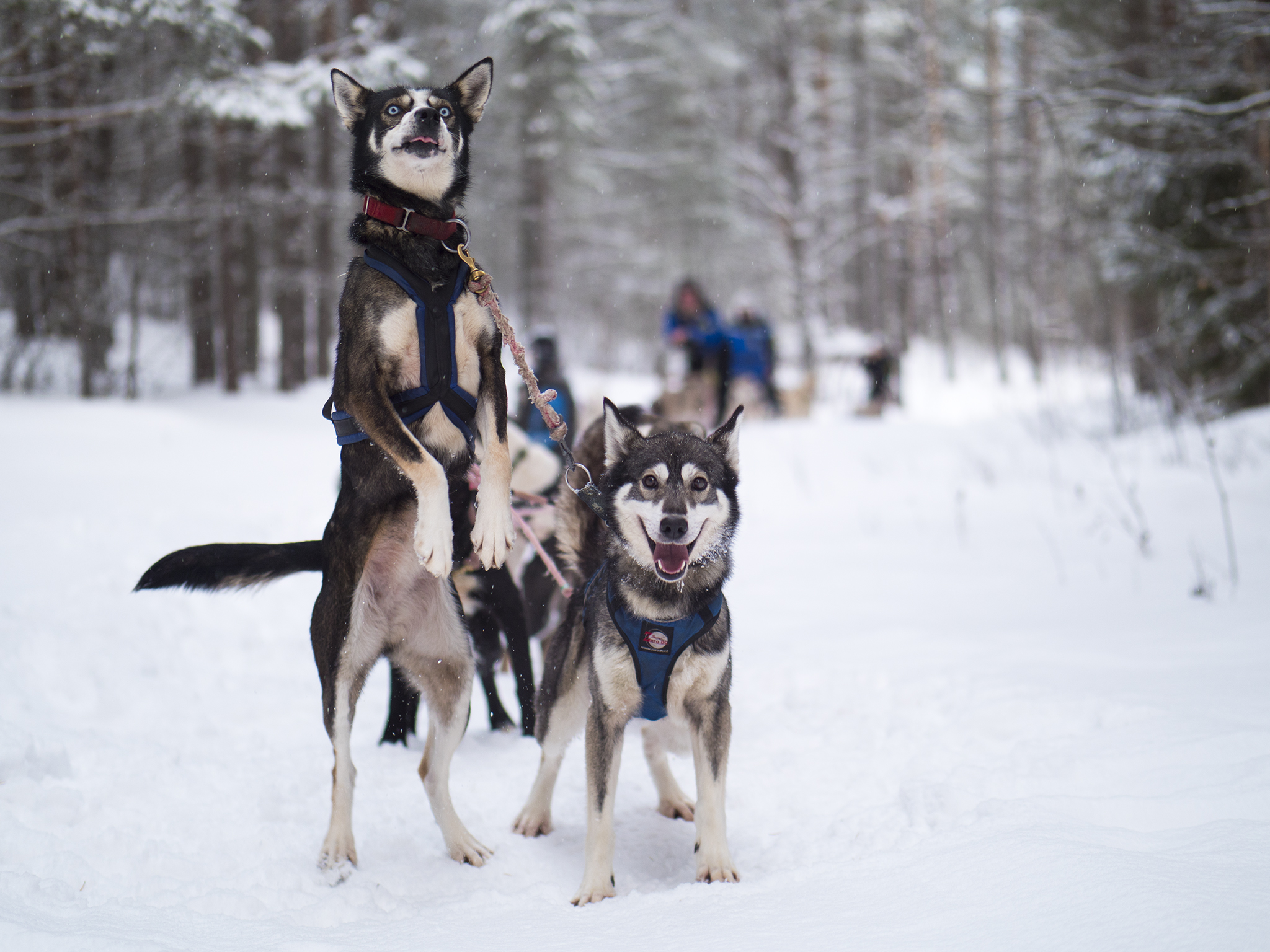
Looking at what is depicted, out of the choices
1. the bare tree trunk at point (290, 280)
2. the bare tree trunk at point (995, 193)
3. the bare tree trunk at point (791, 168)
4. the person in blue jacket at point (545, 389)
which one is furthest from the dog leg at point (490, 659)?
the bare tree trunk at point (995, 193)

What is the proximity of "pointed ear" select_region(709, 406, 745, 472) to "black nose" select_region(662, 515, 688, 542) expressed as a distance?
1.66ft

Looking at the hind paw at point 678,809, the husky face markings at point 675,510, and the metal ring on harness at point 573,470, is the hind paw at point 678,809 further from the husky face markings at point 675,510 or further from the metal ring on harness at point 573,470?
the metal ring on harness at point 573,470

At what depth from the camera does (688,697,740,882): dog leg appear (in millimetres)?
2891

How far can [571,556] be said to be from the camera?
12.8 ft

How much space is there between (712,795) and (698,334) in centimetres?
1154

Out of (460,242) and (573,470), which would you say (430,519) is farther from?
(460,242)

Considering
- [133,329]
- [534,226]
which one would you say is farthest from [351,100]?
[534,226]

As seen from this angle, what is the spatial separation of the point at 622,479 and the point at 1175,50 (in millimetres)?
7188

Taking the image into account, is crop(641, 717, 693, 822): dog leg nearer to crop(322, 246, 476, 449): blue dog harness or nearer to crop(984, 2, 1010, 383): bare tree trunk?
crop(322, 246, 476, 449): blue dog harness

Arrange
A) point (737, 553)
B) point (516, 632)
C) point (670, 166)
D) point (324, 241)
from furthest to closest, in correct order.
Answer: point (670, 166), point (324, 241), point (737, 553), point (516, 632)

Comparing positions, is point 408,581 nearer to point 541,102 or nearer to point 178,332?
point 178,332

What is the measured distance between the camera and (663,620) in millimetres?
2930

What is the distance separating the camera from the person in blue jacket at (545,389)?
7.34 meters

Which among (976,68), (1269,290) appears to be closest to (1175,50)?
(1269,290)
